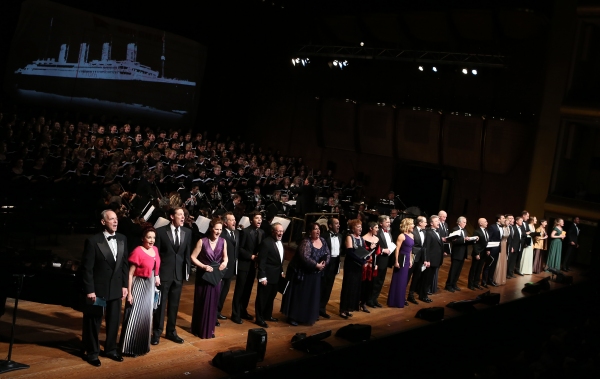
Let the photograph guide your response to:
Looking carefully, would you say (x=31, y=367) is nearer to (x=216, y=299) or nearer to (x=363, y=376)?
(x=216, y=299)

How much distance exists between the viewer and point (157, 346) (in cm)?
663

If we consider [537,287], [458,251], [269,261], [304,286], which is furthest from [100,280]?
[537,287]

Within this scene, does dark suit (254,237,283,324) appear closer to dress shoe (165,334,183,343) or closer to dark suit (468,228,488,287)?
dress shoe (165,334,183,343)

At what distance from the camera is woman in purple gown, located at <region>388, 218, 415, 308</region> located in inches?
366

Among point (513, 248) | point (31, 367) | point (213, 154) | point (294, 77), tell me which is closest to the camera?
point (31, 367)

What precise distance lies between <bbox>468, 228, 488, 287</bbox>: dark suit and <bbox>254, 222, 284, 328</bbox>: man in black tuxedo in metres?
4.70

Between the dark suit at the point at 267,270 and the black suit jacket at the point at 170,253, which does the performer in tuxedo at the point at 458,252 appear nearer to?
the dark suit at the point at 267,270

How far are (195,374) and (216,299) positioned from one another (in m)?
1.13

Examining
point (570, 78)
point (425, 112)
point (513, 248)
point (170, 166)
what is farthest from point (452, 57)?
point (170, 166)

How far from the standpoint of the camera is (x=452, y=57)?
56.2ft

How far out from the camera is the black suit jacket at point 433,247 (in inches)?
390

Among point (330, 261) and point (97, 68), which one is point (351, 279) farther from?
point (97, 68)

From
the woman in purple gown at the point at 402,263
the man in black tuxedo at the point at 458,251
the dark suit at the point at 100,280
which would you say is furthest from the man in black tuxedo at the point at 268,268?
the man in black tuxedo at the point at 458,251

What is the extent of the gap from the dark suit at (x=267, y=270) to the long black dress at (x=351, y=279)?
1093 mm
